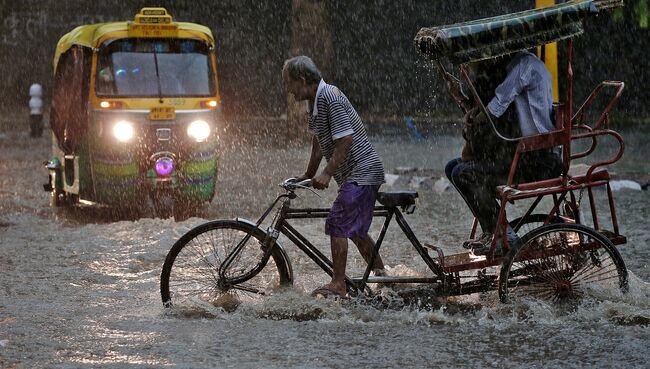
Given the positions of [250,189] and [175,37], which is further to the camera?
[250,189]

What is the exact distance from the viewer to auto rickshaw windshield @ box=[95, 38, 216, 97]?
10969 mm

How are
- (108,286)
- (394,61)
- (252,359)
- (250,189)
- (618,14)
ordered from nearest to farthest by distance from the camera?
(252,359) → (108,286) → (250,189) → (618,14) → (394,61)

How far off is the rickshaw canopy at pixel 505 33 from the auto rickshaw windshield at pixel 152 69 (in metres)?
4.84

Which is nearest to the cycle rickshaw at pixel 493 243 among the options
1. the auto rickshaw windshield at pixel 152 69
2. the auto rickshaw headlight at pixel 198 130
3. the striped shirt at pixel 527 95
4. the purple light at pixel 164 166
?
the striped shirt at pixel 527 95

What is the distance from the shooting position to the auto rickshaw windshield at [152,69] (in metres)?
11.0

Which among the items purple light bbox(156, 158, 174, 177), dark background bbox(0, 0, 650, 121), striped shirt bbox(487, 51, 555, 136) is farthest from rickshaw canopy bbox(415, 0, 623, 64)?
dark background bbox(0, 0, 650, 121)

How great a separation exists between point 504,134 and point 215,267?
1.94 meters

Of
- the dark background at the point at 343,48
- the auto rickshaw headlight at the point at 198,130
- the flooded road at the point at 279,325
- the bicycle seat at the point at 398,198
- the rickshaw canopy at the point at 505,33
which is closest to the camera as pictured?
the flooded road at the point at 279,325

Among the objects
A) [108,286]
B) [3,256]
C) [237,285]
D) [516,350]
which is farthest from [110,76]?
[516,350]

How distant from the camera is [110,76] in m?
11.0

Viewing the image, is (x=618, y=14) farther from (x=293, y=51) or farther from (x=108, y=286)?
(x=108, y=286)

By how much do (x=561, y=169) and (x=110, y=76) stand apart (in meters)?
5.48

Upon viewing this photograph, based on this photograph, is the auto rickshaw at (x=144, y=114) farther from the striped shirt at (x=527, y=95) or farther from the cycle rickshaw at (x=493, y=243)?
the striped shirt at (x=527, y=95)

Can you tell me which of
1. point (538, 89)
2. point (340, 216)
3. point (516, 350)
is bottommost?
point (516, 350)
